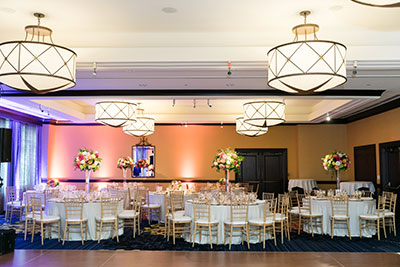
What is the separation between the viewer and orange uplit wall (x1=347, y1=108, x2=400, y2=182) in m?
11.1

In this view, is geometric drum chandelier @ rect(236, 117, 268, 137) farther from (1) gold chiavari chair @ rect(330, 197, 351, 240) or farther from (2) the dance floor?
(2) the dance floor

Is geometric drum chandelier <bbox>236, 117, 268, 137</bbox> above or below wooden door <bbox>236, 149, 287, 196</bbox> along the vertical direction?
above

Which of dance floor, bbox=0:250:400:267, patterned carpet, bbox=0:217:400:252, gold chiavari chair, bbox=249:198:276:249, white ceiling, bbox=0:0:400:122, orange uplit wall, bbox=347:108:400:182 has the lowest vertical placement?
patterned carpet, bbox=0:217:400:252

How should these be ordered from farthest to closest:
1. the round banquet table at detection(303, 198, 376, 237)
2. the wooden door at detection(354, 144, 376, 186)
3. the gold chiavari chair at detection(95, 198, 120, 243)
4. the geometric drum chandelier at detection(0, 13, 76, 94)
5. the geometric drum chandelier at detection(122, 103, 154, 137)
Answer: the wooden door at detection(354, 144, 376, 186)
the geometric drum chandelier at detection(122, 103, 154, 137)
the round banquet table at detection(303, 198, 376, 237)
the gold chiavari chair at detection(95, 198, 120, 243)
the geometric drum chandelier at detection(0, 13, 76, 94)

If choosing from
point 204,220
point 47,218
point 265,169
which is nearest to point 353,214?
point 204,220

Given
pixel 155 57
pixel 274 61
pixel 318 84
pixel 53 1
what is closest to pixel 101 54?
pixel 155 57

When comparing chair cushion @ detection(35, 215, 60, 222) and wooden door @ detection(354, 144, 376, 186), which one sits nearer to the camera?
chair cushion @ detection(35, 215, 60, 222)

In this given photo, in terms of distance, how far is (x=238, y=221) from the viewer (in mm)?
7688

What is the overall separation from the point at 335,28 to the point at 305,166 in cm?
986

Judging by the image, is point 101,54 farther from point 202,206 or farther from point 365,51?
point 365,51

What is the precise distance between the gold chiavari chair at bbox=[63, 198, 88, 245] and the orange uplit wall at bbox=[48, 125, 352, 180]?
7291 mm

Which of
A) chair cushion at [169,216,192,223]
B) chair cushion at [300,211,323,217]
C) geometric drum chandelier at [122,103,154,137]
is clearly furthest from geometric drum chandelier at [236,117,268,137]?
chair cushion at [169,216,192,223]

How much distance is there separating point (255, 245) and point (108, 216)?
10.7ft

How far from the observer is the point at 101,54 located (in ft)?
20.9
